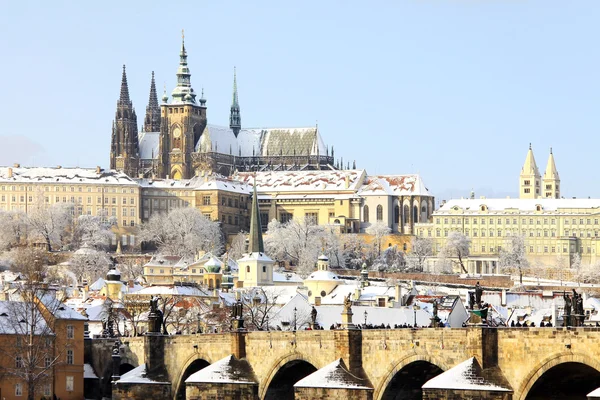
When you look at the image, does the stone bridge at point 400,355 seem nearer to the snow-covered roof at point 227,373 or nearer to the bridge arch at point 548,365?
the bridge arch at point 548,365

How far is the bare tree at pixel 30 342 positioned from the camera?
73.9 meters

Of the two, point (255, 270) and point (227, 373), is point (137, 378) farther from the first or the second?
point (255, 270)

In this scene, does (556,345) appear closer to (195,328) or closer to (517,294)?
(195,328)

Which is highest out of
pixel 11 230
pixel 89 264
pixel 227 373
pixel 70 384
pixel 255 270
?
pixel 11 230

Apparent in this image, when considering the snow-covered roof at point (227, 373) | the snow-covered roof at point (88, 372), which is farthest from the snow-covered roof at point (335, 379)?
the snow-covered roof at point (88, 372)

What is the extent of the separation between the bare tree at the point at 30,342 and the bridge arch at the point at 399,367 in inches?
903

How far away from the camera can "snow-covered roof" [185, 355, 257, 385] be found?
2408 inches

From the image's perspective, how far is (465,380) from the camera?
4953 cm

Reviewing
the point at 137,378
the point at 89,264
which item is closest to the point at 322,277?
the point at 89,264

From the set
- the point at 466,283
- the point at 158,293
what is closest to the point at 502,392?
the point at 158,293

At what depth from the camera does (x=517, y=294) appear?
13750cm

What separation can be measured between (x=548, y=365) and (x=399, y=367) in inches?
277

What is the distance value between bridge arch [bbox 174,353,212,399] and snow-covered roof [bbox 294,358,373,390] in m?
11.6

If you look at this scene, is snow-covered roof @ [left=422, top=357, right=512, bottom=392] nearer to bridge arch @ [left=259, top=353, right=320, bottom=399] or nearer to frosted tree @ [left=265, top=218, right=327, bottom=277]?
bridge arch @ [left=259, top=353, right=320, bottom=399]
